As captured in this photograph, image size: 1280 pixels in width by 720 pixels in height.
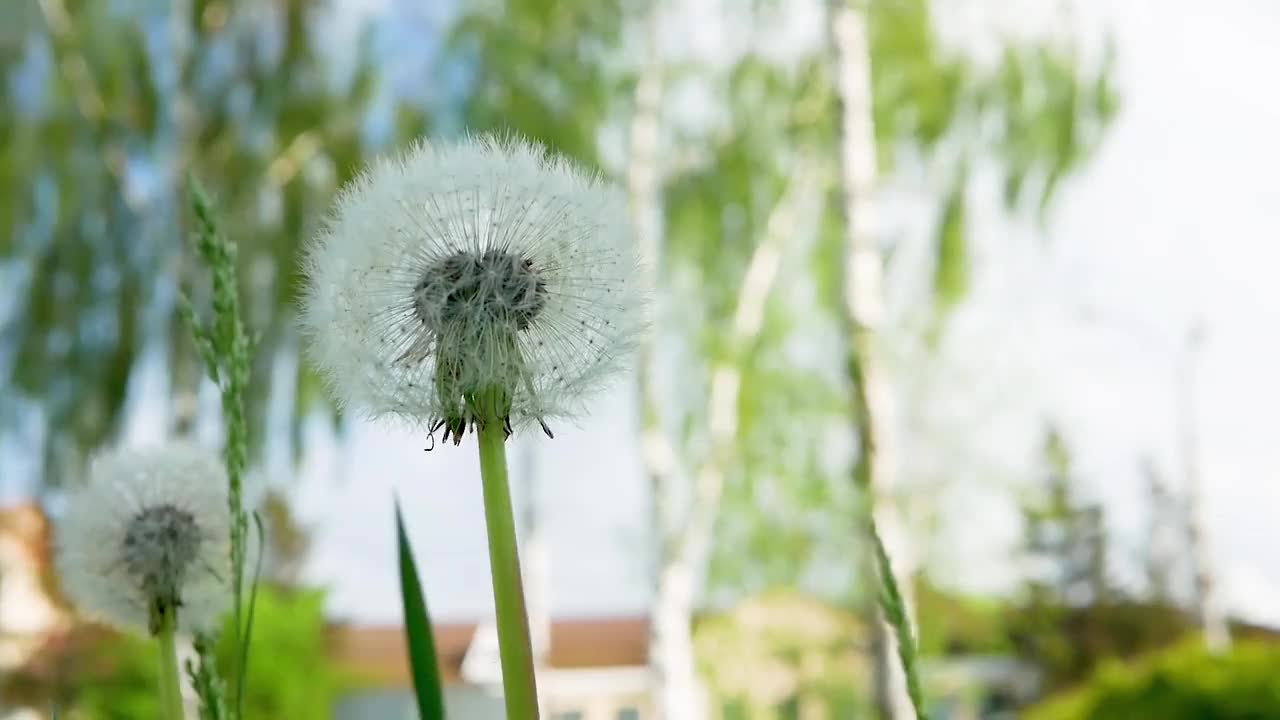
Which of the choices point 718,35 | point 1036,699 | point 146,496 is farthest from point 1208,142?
point 146,496

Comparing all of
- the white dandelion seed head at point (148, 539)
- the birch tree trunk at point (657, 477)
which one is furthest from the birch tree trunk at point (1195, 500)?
the white dandelion seed head at point (148, 539)

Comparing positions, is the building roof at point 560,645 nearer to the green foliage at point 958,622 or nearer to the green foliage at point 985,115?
the green foliage at point 958,622

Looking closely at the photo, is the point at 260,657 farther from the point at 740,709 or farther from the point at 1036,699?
the point at 1036,699

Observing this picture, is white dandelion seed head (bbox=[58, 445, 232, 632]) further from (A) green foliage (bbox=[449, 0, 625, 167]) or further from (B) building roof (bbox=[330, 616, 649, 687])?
(B) building roof (bbox=[330, 616, 649, 687])

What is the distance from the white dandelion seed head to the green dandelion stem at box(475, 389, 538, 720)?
32 cm

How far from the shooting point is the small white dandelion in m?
0.59

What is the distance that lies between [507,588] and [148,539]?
46 cm

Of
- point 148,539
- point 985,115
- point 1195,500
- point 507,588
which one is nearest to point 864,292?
point 985,115

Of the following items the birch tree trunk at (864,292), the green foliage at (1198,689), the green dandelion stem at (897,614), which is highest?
the birch tree trunk at (864,292)

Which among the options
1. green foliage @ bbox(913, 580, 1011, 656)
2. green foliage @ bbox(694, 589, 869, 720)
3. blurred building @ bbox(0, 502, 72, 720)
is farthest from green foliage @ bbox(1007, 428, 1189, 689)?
blurred building @ bbox(0, 502, 72, 720)

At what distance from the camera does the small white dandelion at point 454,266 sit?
0.59 m

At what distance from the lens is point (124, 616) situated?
33.5 inches

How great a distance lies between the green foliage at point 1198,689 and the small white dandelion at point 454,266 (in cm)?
607

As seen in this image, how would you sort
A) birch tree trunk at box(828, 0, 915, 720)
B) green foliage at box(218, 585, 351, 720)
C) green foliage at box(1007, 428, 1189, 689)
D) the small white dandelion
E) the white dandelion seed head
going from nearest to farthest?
the small white dandelion → the white dandelion seed head → birch tree trunk at box(828, 0, 915, 720) → green foliage at box(218, 585, 351, 720) → green foliage at box(1007, 428, 1189, 689)
